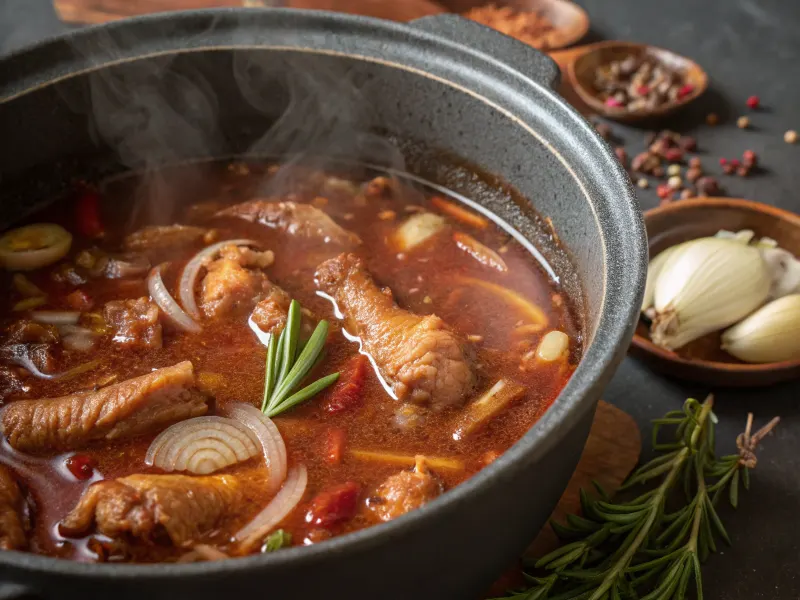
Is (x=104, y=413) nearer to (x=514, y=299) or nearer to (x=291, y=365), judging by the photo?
(x=291, y=365)

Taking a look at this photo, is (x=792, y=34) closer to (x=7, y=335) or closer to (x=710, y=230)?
(x=710, y=230)

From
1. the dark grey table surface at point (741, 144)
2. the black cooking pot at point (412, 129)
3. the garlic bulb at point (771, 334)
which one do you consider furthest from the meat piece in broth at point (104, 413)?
the garlic bulb at point (771, 334)

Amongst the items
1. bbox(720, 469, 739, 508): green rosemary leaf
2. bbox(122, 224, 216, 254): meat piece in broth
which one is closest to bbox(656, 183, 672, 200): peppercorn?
bbox(720, 469, 739, 508): green rosemary leaf

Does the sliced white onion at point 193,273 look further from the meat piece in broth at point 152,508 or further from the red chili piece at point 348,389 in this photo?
the meat piece in broth at point 152,508

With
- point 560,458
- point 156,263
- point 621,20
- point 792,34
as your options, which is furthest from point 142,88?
point 792,34

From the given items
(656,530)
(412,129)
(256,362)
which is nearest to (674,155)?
(412,129)

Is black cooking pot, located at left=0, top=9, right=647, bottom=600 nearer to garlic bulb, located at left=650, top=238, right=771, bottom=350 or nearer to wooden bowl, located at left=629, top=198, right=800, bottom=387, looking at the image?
garlic bulb, located at left=650, top=238, right=771, bottom=350

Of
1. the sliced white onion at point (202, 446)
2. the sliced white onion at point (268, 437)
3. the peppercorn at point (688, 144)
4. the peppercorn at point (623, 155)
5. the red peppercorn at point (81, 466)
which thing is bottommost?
the peppercorn at point (688, 144)
